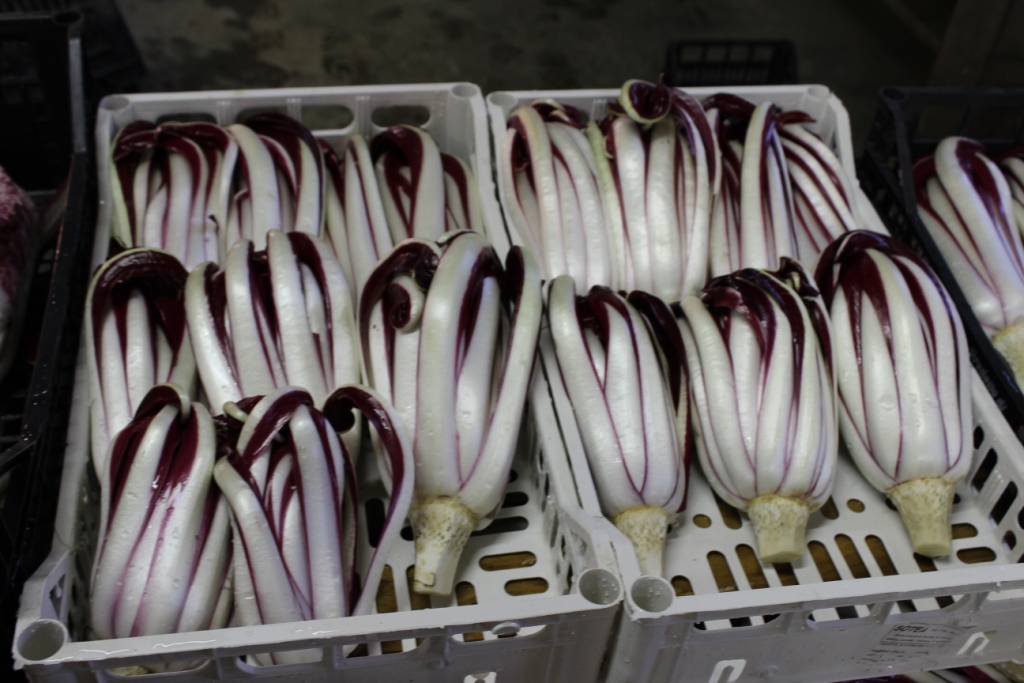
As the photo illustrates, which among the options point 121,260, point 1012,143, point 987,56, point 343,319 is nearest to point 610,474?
point 343,319

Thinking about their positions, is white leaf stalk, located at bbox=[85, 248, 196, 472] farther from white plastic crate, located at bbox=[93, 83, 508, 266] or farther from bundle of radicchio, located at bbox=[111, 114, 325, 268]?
white plastic crate, located at bbox=[93, 83, 508, 266]

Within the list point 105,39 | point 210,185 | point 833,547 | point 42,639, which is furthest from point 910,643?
point 105,39

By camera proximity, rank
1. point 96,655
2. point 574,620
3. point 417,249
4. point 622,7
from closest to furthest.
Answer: point 96,655 < point 574,620 < point 417,249 < point 622,7

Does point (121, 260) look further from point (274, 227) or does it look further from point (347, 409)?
point (347, 409)

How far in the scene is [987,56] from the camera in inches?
129

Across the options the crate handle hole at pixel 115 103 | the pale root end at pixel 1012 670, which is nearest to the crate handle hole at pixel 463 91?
the crate handle hole at pixel 115 103

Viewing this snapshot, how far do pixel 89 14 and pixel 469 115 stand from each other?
1872 millimetres

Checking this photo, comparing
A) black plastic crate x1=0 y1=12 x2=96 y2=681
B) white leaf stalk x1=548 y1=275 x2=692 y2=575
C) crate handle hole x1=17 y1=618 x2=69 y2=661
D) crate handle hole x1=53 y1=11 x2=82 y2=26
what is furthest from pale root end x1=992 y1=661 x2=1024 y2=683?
crate handle hole x1=53 y1=11 x2=82 y2=26

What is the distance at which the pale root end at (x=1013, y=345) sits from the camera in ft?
6.06

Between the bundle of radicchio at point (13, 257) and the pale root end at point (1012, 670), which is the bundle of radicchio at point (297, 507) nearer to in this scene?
the bundle of radicchio at point (13, 257)

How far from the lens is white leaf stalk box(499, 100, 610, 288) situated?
1.90m

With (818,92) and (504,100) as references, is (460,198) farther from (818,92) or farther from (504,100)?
(818,92)

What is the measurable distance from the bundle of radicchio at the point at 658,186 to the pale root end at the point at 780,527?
0.52 m

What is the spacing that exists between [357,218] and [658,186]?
0.68m
